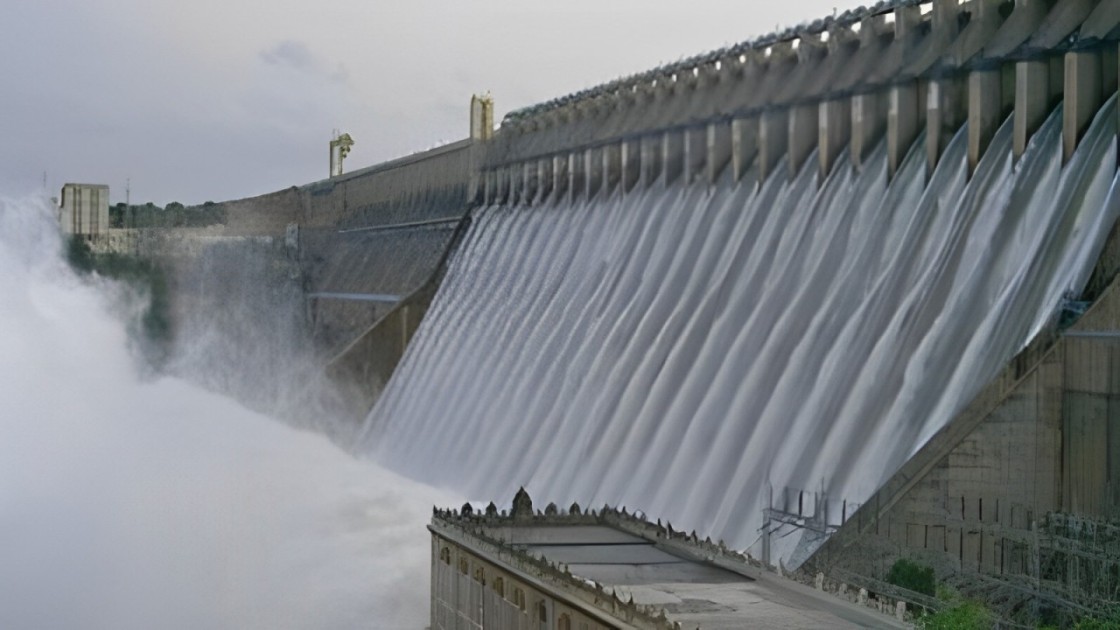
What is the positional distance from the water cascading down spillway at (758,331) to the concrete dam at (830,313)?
0.18 feet

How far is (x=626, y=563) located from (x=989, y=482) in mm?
3816

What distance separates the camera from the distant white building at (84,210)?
174ft

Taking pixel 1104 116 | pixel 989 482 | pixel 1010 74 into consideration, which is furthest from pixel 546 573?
pixel 1010 74

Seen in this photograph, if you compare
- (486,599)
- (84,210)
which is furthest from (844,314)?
(84,210)

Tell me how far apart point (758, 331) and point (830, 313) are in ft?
5.79

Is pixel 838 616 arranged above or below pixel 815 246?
below

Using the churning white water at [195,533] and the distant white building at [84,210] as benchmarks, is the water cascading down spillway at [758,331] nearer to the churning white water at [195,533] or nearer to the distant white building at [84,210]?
the churning white water at [195,533]

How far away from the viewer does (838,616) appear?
42.1ft

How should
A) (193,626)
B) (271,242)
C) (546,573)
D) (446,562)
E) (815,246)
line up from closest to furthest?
1. (546,573)
2. (446,562)
3. (193,626)
4. (815,246)
5. (271,242)

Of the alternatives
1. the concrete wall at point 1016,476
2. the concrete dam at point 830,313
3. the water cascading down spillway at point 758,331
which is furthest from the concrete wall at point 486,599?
the water cascading down spillway at point 758,331

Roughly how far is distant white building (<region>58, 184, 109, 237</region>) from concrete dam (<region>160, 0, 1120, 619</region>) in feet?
68.5

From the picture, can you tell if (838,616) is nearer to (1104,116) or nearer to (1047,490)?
(1047,490)

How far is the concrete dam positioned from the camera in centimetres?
1548

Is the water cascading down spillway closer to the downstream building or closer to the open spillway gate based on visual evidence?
the open spillway gate
